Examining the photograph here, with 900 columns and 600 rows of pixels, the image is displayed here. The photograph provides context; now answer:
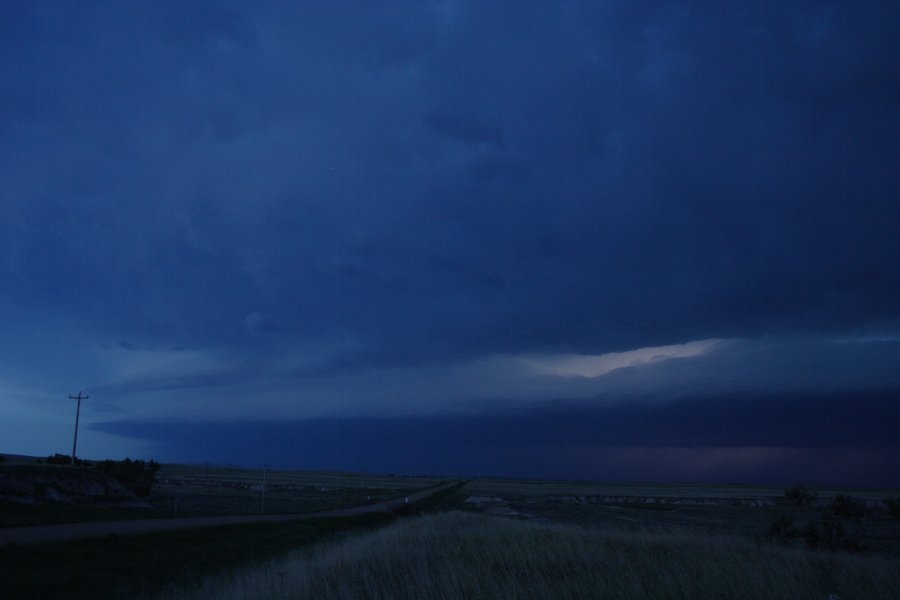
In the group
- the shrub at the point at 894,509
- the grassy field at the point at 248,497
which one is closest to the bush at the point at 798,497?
the shrub at the point at 894,509

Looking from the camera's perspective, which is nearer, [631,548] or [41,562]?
[631,548]

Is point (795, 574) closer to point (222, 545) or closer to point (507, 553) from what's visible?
point (507, 553)

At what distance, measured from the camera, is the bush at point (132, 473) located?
186 feet

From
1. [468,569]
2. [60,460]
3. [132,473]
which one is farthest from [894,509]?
[60,460]

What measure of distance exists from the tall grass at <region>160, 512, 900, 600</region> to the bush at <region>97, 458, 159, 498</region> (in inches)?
1919

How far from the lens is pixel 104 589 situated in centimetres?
1587

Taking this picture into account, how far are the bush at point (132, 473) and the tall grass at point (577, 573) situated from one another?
160 ft

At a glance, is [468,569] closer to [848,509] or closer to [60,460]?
[848,509]

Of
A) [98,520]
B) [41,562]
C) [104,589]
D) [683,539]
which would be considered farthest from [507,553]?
[98,520]

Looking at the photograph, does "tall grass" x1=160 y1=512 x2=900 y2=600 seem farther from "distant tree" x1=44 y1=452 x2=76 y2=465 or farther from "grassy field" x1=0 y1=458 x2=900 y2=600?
"distant tree" x1=44 y1=452 x2=76 y2=465

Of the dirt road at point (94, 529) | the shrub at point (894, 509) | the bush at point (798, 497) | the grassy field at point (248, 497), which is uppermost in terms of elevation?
the dirt road at point (94, 529)

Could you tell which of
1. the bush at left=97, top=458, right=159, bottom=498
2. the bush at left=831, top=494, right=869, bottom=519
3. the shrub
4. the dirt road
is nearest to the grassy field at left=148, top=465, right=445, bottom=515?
the bush at left=97, top=458, right=159, bottom=498

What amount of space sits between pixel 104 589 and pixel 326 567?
21.4ft

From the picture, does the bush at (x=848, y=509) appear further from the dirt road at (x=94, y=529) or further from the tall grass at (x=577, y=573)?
the dirt road at (x=94, y=529)
